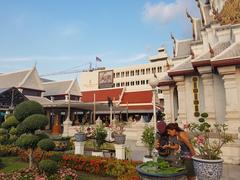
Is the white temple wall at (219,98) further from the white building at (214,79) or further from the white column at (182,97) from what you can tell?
the white column at (182,97)

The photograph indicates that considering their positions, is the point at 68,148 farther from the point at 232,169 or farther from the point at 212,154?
the point at 212,154

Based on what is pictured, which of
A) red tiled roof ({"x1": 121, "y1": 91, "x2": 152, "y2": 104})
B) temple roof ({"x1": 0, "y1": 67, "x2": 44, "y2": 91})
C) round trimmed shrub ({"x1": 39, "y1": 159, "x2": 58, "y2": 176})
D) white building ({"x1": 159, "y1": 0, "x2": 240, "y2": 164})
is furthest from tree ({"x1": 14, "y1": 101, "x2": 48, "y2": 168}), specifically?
red tiled roof ({"x1": 121, "y1": 91, "x2": 152, "y2": 104})

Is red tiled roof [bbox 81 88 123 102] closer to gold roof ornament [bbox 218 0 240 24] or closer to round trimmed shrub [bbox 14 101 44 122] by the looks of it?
gold roof ornament [bbox 218 0 240 24]

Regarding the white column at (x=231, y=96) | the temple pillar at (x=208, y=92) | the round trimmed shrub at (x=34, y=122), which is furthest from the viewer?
the temple pillar at (x=208, y=92)

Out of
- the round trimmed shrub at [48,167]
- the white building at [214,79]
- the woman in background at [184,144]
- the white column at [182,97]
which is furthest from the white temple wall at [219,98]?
the round trimmed shrub at [48,167]

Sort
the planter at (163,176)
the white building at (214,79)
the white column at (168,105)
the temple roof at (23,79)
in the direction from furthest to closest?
the temple roof at (23,79) < the white column at (168,105) < the white building at (214,79) < the planter at (163,176)

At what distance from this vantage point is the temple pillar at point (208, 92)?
13070 millimetres

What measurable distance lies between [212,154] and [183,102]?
9.61 metres

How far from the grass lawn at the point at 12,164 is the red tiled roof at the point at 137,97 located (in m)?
26.6

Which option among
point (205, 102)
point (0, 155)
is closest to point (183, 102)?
point (205, 102)

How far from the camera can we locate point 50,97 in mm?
38062

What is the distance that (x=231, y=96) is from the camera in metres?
11.7

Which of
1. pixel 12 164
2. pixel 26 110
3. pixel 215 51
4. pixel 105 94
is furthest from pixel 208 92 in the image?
pixel 105 94

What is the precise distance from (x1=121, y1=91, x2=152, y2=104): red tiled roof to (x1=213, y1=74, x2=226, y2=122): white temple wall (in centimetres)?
2324
